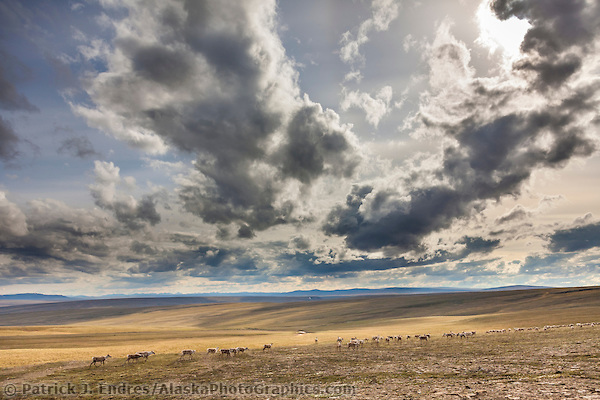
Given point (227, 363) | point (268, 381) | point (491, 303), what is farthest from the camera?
point (491, 303)

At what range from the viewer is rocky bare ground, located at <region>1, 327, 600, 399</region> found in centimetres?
1841

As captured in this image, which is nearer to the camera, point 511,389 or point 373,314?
point 511,389

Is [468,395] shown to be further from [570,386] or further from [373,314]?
[373,314]

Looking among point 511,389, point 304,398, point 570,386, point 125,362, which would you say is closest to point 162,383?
point 304,398

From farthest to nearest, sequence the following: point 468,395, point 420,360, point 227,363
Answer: point 227,363
point 420,360
point 468,395

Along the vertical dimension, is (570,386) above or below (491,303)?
above

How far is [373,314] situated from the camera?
168250 millimetres

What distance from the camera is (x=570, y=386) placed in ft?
57.0

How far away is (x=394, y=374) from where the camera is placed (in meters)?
25.5

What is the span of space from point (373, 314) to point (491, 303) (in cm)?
5821

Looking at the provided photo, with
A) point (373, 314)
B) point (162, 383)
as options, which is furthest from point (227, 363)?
point (373, 314)

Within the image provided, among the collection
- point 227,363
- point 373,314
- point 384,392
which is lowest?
point 373,314

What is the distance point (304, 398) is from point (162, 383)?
1391 cm

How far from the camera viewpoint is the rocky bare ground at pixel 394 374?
18.4 metres
